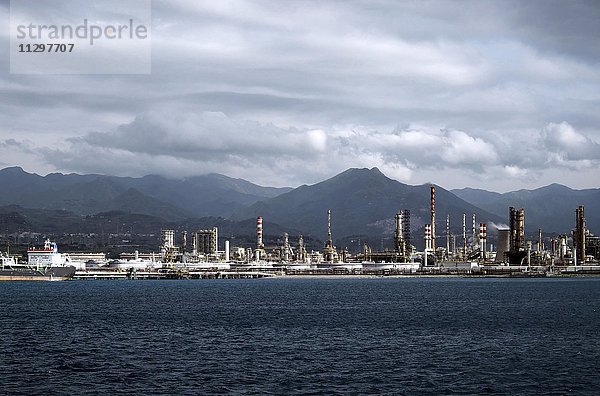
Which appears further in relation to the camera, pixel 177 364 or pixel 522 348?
pixel 522 348

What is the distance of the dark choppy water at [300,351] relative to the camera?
180ft

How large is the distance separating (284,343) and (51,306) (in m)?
65.5

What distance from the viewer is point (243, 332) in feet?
285

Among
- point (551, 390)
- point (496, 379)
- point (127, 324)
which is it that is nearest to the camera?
point (551, 390)

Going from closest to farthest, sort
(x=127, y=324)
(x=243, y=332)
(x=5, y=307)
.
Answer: (x=243, y=332)
(x=127, y=324)
(x=5, y=307)

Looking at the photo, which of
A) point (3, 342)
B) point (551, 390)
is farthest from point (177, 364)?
point (551, 390)

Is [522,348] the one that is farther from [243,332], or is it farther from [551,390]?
[243,332]

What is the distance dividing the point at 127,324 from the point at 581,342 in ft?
166

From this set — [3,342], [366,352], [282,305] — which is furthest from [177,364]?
[282,305]

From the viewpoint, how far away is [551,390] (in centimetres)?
5312

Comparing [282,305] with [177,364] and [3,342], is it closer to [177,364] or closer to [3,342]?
[3,342]

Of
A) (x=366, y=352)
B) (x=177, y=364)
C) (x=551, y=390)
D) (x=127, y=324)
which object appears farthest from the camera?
(x=127, y=324)

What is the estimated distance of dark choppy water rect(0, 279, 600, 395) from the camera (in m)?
55.0

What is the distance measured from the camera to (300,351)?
70.9m
